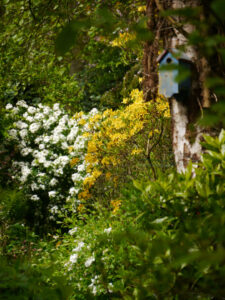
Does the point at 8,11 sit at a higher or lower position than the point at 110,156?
higher

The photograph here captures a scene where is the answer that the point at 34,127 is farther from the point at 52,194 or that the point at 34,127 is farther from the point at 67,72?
the point at 67,72

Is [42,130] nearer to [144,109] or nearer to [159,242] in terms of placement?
[144,109]

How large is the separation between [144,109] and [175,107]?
1.15 meters

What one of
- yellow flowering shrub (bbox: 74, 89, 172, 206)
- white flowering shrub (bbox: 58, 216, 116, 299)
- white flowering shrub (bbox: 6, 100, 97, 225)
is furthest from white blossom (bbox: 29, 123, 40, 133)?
white flowering shrub (bbox: 58, 216, 116, 299)

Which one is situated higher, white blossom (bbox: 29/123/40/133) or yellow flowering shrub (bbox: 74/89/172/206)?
white blossom (bbox: 29/123/40/133)

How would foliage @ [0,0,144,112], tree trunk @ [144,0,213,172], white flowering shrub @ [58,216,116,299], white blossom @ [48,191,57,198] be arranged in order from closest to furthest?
tree trunk @ [144,0,213,172]
white flowering shrub @ [58,216,116,299]
white blossom @ [48,191,57,198]
foliage @ [0,0,144,112]

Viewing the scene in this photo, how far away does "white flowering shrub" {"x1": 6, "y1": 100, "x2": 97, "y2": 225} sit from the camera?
5.57m

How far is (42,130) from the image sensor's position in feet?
21.1

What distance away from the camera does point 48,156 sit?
19.6 ft

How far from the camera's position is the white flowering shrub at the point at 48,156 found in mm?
5574

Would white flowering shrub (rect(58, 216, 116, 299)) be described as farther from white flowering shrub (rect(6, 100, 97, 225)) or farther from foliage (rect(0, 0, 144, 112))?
foliage (rect(0, 0, 144, 112))

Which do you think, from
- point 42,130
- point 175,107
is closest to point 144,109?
point 175,107

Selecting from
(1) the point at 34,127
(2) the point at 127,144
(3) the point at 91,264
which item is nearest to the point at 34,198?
(1) the point at 34,127

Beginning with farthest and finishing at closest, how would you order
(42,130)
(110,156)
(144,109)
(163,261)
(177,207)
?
(42,130)
(110,156)
(144,109)
(177,207)
(163,261)
